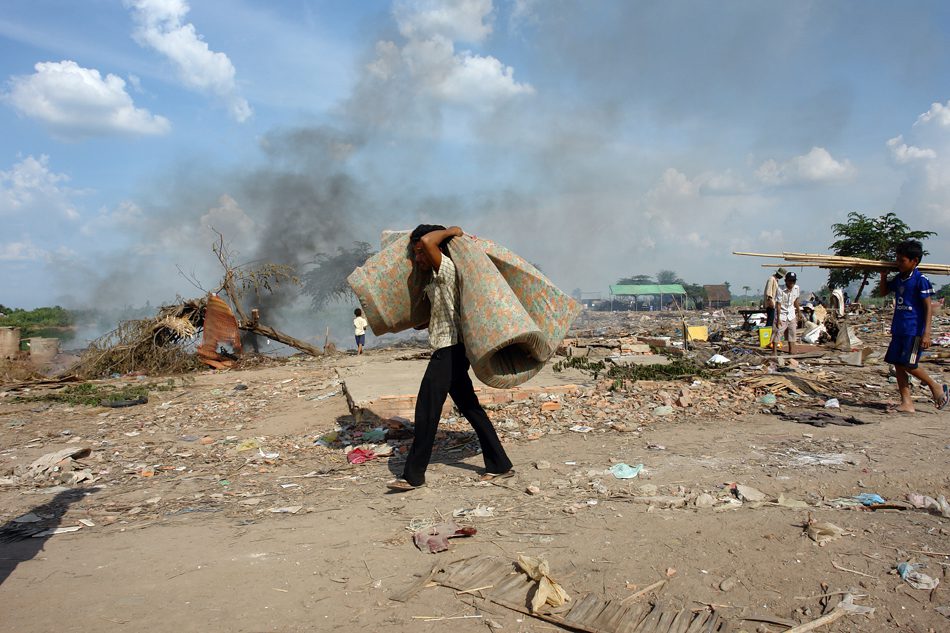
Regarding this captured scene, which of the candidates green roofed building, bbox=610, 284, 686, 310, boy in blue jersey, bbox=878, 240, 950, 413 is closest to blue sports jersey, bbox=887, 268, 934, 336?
boy in blue jersey, bbox=878, 240, 950, 413

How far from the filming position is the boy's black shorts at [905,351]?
4980mm

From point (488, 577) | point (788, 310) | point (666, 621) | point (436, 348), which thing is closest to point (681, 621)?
point (666, 621)

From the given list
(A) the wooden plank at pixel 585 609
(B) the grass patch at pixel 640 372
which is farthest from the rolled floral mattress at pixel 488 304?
(B) the grass patch at pixel 640 372

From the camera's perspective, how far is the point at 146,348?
1120 cm

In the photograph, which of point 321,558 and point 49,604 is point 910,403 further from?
point 49,604

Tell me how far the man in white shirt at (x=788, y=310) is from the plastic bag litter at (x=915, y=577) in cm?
768

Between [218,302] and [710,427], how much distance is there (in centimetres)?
982

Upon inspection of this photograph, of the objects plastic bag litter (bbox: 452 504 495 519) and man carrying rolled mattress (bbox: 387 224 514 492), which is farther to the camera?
man carrying rolled mattress (bbox: 387 224 514 492)

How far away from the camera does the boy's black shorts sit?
4.98 metres

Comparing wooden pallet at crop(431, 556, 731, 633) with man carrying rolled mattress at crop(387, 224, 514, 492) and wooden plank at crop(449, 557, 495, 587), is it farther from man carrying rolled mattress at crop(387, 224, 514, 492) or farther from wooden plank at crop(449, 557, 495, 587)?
man carrying rolled mattress at crop(387, 224, 514, 492)

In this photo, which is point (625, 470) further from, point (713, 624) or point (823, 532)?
point (713, 624)

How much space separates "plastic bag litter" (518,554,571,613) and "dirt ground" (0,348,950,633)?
0.22ft

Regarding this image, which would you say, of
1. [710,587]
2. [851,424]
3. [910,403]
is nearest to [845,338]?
[910,403]

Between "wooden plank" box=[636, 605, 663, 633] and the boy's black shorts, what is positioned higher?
the boy's black shorts
